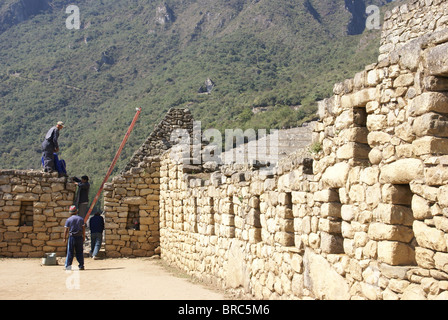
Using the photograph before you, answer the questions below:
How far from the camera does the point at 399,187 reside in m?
5.04

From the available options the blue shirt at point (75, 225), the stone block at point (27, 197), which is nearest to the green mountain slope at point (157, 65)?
the stone block at point (27, 197)

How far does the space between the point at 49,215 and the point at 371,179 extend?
37.8 ft

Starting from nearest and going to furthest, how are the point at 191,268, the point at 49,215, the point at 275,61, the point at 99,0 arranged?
the point at 191,268 < the point at 49,215 < the point at 275,61 < the point at 99,0

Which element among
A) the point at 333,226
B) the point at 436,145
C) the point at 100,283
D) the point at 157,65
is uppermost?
the point at 157,65

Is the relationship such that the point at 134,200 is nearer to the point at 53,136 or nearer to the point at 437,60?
the point at 53,136

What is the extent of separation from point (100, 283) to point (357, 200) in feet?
20.0

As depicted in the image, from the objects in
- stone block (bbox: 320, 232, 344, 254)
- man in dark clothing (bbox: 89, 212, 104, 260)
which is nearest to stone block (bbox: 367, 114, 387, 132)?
stone block (bbox: 320, 232, 344, 254)

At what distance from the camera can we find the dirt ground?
28.5 feet

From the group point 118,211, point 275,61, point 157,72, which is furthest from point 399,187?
point 157,72

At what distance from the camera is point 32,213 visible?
15148 millimetres

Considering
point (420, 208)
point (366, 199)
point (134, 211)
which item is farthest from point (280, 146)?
point (420, 208)

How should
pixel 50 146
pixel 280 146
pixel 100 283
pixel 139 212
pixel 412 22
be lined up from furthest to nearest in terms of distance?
pixel 280 146, pixel 139 212, pixel 50 146, pixel 100 283, pixel 412 22

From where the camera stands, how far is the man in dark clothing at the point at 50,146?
578 inches

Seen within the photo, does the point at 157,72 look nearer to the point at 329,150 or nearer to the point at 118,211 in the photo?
the point at 118,211
